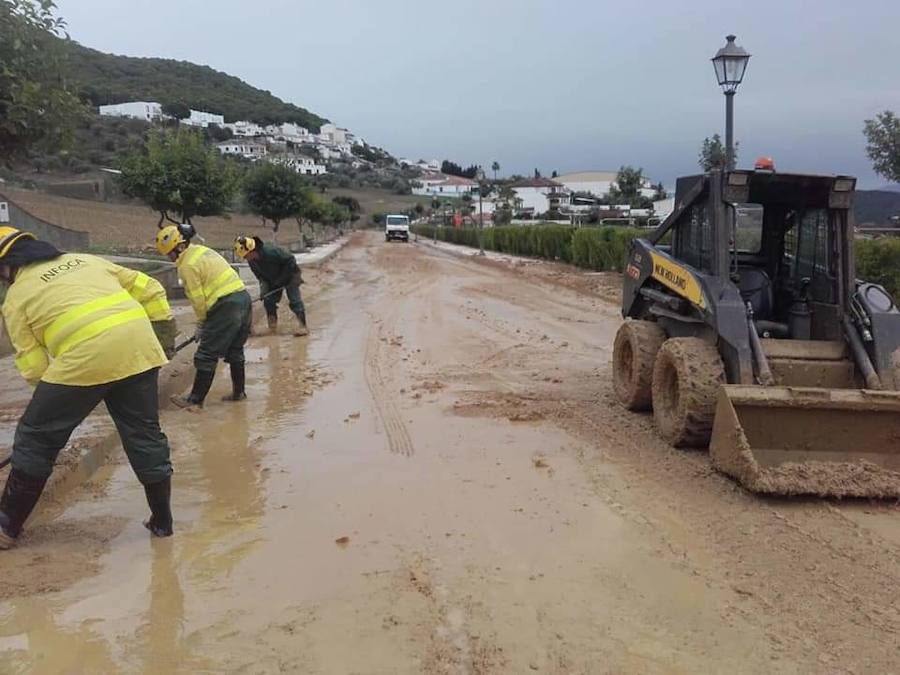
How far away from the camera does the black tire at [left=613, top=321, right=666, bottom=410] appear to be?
21.9 ft

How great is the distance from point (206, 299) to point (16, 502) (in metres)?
3.37

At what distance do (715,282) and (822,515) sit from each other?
74.8 inches

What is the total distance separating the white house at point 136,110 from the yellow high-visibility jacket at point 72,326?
93479 mm

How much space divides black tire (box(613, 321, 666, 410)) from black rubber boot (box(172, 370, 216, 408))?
3.79m

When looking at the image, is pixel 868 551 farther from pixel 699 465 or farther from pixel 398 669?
pixel 398 669

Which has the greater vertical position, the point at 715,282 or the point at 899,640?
the point at 715,282

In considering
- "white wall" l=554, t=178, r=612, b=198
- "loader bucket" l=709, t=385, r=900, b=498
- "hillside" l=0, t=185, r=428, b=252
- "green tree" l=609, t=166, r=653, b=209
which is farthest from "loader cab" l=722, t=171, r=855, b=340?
"white wall" l=554, t=178, r=612, b=198

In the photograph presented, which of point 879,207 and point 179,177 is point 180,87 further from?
point 879,207

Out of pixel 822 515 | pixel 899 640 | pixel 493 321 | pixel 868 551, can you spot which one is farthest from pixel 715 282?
pixel 493 321

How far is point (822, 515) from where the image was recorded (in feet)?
14.5

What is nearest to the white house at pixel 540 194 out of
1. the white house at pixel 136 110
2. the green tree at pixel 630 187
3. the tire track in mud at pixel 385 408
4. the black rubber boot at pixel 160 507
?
the green tree at pixel 630 187

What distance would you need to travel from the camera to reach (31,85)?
5340 mm

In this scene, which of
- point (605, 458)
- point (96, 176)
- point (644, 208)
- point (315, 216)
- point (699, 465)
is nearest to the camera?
point (699, 465)

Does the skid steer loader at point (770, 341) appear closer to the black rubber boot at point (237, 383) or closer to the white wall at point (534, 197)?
the black rubber boot at point (237, 383)
